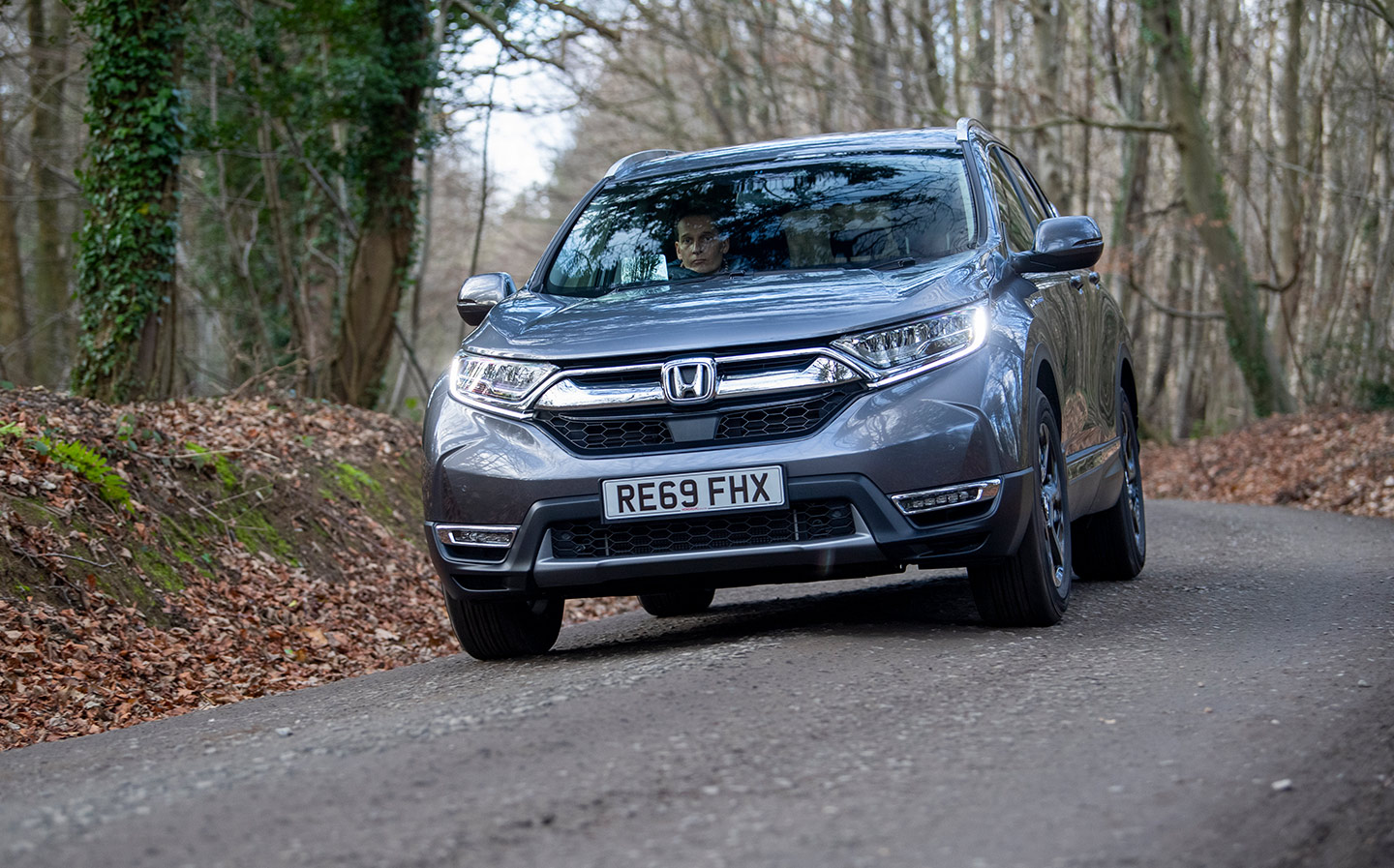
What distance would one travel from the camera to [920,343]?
5426mm

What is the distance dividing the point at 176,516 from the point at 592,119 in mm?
34183

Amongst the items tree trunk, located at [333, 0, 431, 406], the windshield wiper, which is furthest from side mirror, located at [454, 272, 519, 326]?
tree trunk, located at [333, 0, 431, 406]

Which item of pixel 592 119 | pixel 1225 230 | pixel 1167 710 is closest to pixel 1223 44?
pixel 1225 230

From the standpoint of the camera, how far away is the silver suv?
5324mm

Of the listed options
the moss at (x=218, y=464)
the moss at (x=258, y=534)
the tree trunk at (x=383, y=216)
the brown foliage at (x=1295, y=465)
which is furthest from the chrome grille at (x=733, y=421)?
the tree trunk at (x=383, y=216)

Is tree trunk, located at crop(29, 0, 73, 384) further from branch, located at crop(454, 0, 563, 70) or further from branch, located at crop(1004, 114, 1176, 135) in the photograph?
branch, located at crop(1004, 114, 1176, 135)

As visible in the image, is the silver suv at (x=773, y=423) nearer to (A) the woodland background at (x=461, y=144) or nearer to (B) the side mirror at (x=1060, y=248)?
(B) the side mirror at (x=1060, y=248)

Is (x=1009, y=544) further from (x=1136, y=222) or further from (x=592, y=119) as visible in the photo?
(x=592, y=119)

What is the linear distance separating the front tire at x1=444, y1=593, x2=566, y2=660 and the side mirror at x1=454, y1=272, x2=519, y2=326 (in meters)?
1.19

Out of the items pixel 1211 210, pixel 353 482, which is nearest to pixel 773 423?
pixel 353 482

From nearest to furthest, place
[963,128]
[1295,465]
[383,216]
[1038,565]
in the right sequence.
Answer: [1038,565] < [963,128] < [383,216] < [1295,465]

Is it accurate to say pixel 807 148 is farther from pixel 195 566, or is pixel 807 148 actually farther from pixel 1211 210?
pixel 1211 210

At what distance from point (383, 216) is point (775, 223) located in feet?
38.7

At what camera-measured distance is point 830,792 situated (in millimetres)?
3605
